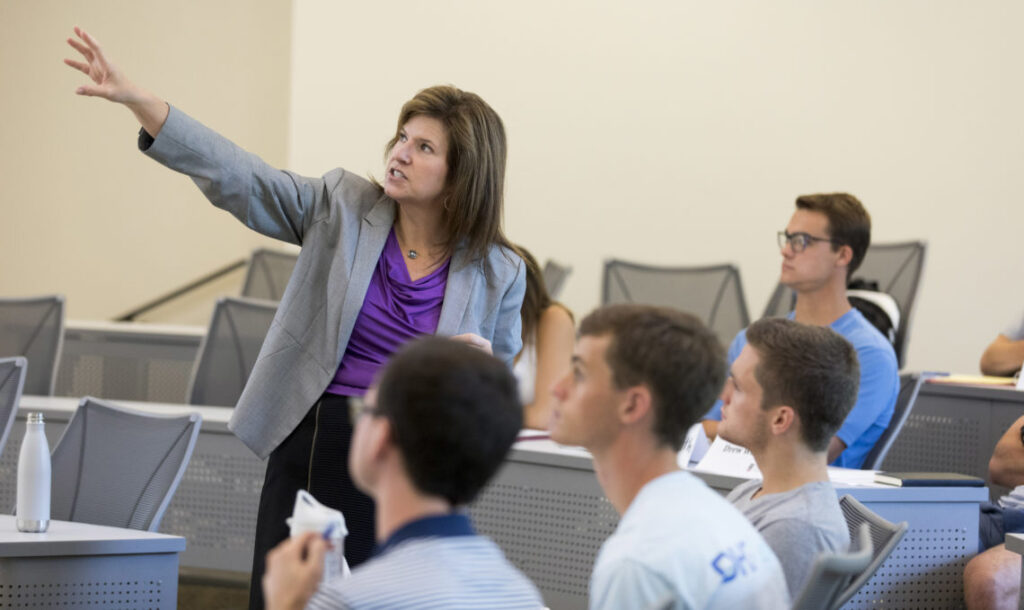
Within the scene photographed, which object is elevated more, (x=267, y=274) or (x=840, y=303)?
(x=840, y=303)

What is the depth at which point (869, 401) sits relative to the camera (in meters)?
3.13

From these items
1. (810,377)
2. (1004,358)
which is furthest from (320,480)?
(1004,358)

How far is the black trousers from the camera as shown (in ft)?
7.36

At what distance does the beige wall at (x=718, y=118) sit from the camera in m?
6.02

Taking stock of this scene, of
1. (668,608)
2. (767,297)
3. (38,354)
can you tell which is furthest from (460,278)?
(767,297)

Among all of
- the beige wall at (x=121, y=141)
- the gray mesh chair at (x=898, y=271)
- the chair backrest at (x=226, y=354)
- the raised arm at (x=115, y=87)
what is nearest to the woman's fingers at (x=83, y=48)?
the raised arm at (x=115, y=87)

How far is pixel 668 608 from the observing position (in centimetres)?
129

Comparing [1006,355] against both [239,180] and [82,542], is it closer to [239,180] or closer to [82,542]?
[239,180]

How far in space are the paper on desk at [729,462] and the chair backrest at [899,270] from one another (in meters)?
2.36

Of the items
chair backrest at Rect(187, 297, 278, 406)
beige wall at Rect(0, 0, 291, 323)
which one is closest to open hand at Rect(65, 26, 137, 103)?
chair backrest at Rect(187, 297, 278, 406)

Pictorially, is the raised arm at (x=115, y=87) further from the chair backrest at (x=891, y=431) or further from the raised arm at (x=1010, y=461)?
the raised arm at (x=1010, y=461)

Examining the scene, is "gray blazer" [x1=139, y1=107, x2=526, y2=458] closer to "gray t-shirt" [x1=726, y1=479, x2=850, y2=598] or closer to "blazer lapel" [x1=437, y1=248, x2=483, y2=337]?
"blazer lapel" [x1=437, y1=248, x2=483, y2=337]

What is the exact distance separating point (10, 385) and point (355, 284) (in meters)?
1.29

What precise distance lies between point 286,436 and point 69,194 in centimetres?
605
